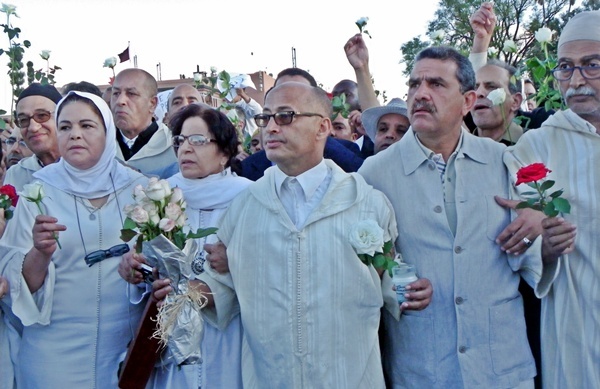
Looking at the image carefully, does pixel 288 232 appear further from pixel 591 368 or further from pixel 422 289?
pixel 591 368

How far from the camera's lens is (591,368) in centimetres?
368

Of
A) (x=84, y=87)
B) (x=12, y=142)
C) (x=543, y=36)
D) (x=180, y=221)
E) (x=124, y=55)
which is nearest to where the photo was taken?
(x=180, y=221)

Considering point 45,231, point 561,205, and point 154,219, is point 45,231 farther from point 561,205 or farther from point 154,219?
point 561,205

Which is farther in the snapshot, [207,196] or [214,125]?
[214,125]

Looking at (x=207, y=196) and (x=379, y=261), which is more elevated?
(x=207, y=196)

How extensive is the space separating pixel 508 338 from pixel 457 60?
1529 mm

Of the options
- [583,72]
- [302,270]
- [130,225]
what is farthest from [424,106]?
[130,225]

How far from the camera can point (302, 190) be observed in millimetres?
3580

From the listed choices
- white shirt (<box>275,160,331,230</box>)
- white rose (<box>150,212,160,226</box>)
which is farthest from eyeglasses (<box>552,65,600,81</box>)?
white rose (<box>150,212,160,226</box>)

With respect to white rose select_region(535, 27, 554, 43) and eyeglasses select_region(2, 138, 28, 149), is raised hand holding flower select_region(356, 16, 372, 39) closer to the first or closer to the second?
white rose select_region(535, 27, 554, 43)

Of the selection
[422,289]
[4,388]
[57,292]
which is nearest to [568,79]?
[422,289]

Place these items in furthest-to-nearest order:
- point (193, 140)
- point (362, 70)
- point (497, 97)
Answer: point (362, 70) → point (497, 97) → point (193, 140)

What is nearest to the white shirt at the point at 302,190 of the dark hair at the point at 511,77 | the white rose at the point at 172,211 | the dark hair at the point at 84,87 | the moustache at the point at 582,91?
Result: the white rose at the point at 172,211

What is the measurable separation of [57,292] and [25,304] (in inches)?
7.4
